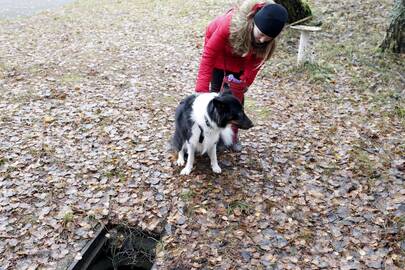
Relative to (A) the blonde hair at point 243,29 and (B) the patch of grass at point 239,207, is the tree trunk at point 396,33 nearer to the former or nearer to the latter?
(A) the blonde hair at point 243,29

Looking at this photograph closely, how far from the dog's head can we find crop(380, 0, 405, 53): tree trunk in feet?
18.7

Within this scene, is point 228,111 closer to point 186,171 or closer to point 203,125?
point 203,125

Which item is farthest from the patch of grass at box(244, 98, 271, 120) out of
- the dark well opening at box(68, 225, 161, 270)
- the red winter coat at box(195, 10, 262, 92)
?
the dark well opening at box(68, 225, 161, 270)

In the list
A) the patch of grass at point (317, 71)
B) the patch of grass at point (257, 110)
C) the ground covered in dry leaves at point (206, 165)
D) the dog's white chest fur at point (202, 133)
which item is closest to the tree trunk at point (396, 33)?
A: the ground covered in dry leaves at point (206, 165)

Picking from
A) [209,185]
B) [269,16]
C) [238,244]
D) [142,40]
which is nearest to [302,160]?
[209,185]

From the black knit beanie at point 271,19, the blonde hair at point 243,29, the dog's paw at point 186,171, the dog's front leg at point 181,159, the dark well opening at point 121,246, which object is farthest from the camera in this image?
the dog's front leg at point 181,159

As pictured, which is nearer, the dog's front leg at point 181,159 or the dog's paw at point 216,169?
the dog's paw at point 216,169

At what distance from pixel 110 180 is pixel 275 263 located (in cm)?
247

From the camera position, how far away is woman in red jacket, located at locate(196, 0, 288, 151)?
3.66 metres

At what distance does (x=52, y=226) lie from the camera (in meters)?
4.11

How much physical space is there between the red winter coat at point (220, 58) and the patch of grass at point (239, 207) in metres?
1.53

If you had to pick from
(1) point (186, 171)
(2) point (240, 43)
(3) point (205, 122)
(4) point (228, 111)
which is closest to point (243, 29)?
A: (2) point (240, 43)

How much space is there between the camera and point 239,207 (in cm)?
438

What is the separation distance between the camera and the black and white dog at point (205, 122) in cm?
395
